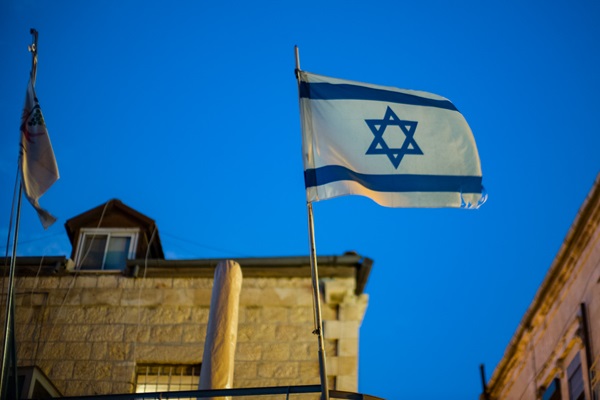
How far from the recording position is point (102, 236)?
50.3 ft

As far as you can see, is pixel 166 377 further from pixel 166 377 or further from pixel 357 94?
pixel 357 94

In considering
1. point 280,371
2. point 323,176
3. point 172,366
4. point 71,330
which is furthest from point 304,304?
point 323,176

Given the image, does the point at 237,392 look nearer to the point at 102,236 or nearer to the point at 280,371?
the point at 280,371

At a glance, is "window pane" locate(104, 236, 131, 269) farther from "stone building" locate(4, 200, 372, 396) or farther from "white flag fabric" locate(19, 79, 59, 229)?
"white flag fabric" locate(19, 79, 59, 229)

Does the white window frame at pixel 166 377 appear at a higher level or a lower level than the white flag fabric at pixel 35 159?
lower

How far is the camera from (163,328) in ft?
45.4

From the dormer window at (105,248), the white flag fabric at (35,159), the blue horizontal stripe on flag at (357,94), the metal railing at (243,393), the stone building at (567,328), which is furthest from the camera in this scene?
the stone building at (567,328)

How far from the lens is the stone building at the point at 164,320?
43.5ft

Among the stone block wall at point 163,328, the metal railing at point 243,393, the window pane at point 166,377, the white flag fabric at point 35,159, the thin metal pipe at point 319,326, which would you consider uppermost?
the white flag fabric at point 35,159

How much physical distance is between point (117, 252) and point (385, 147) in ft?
20.5

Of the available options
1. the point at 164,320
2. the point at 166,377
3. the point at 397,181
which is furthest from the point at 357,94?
the point at 166,377

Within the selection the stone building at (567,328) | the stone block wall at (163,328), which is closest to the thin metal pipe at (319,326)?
the stone block wall at (163,328)

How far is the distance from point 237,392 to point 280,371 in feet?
14.5

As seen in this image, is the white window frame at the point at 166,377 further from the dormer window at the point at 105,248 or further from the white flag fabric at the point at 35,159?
the white flag fabric at the point at 35,159
